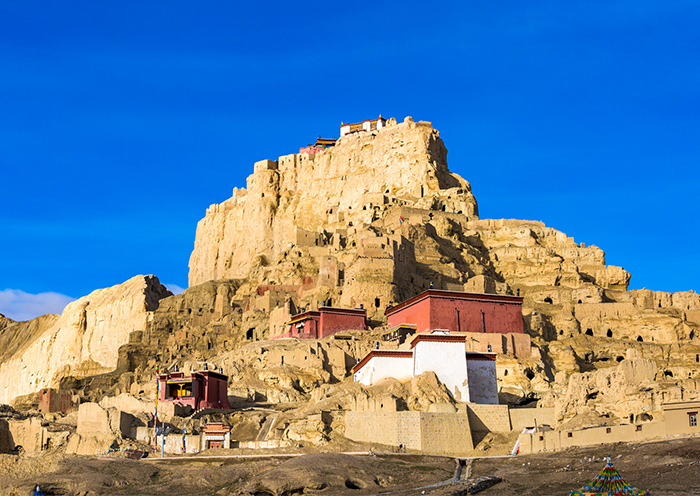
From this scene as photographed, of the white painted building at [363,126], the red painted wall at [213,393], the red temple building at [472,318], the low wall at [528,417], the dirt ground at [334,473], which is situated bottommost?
the dirt ground at [334,473]

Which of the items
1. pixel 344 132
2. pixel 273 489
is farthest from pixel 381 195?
pixel 273 489

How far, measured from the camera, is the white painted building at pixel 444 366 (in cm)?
5288

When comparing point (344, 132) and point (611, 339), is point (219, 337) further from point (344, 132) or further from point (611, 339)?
point (344, 132)

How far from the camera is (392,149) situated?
387 ft

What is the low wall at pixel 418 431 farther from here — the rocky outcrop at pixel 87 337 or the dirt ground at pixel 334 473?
the rocky outcrop at pixel 87 337

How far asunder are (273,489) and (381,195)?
6942 centimetres

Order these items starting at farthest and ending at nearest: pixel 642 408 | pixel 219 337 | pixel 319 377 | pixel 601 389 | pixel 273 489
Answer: pixel 219 337 → pixel 319 377 → pixel 601 389 → pixel 642 408 → pixel 273 489

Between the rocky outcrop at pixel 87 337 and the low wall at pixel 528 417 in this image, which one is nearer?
the low wall at pixel 528 417

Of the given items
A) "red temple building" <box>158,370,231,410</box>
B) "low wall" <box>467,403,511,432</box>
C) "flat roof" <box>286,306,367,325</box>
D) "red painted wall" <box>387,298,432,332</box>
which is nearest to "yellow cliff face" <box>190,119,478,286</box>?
"flat roof" <box>286,306,367,325</box>

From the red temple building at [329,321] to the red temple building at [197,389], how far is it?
11433 mm

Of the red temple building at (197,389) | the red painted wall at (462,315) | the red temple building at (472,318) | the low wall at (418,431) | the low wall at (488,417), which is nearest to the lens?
the low wall at (418,431)

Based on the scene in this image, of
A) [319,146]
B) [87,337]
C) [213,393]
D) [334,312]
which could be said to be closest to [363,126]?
[319,146]

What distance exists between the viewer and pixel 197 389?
2315 inches

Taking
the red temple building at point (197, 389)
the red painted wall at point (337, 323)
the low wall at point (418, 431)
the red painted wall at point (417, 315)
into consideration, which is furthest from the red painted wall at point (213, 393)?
the red painted wall at point (417, 315)
